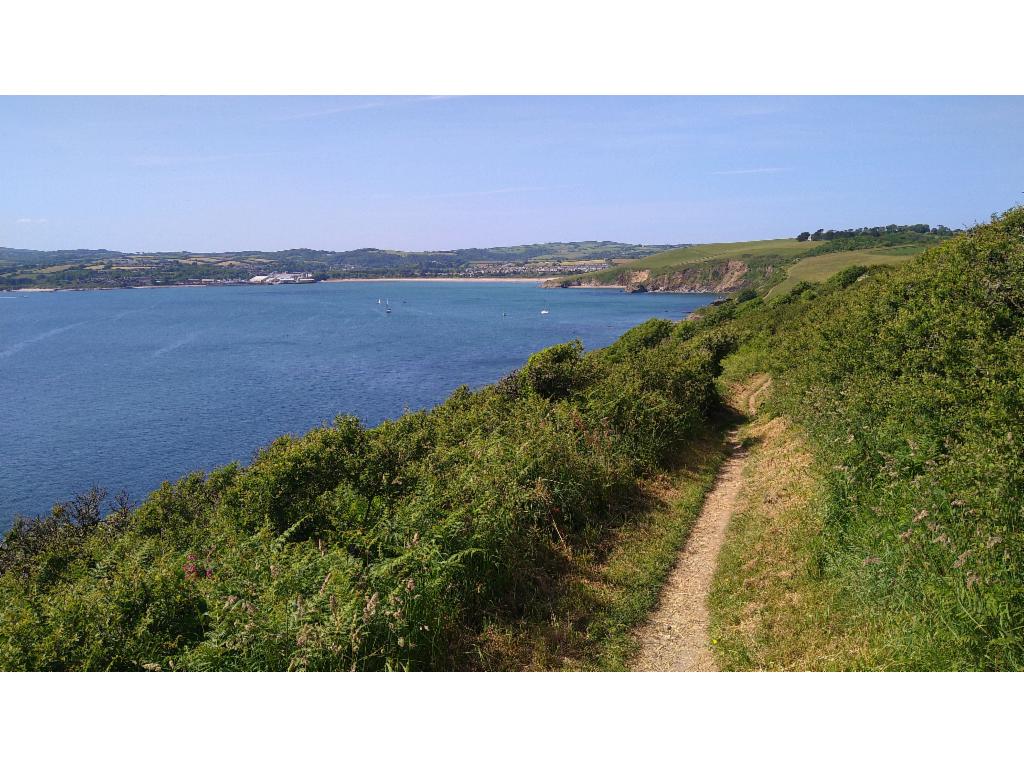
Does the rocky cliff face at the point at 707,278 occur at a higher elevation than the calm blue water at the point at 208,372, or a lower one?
higher

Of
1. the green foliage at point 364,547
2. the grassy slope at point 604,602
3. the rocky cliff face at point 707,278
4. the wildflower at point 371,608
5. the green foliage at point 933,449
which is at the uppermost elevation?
the rocky cliff face at point 707,278

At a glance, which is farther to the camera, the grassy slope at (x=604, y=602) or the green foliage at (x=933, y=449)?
the grassy slope at (x=604, y=602)

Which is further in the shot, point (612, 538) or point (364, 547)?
point (612, 538)

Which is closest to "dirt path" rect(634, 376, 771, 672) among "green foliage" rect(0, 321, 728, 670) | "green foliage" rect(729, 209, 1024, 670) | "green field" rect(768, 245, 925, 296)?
"green foliage" rect(0, 321, 728, 670)

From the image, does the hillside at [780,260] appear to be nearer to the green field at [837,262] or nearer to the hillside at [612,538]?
the green field at [837,262]

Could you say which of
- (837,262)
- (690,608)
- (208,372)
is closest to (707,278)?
(837,262)

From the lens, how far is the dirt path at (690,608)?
22.1ft

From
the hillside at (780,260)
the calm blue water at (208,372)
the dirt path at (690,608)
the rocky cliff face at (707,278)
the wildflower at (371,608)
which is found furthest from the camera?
the rocky cliff face at (707,278)

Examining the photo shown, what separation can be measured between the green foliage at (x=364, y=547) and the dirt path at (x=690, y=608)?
4.31 feet

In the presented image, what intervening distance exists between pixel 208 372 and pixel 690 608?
2732 inches

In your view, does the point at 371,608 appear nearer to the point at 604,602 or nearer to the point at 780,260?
the point at 604,602

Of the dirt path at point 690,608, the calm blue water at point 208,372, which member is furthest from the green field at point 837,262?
the dirt path at point 690,608

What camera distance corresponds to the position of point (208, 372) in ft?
223

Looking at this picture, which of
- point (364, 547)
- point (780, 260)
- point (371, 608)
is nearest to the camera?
point (371, 608)
